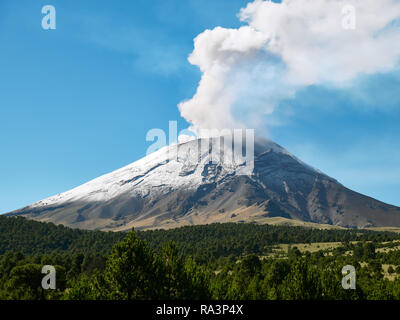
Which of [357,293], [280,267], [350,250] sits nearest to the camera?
[357,293]

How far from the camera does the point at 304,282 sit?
64312 mm

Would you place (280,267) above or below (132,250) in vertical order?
below

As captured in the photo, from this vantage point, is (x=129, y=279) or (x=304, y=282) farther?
(x=304, y=282)

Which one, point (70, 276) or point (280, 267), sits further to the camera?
point (70, 276)

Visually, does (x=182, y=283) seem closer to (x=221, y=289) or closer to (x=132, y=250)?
(x=132, y=250)

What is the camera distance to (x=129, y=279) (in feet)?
167
